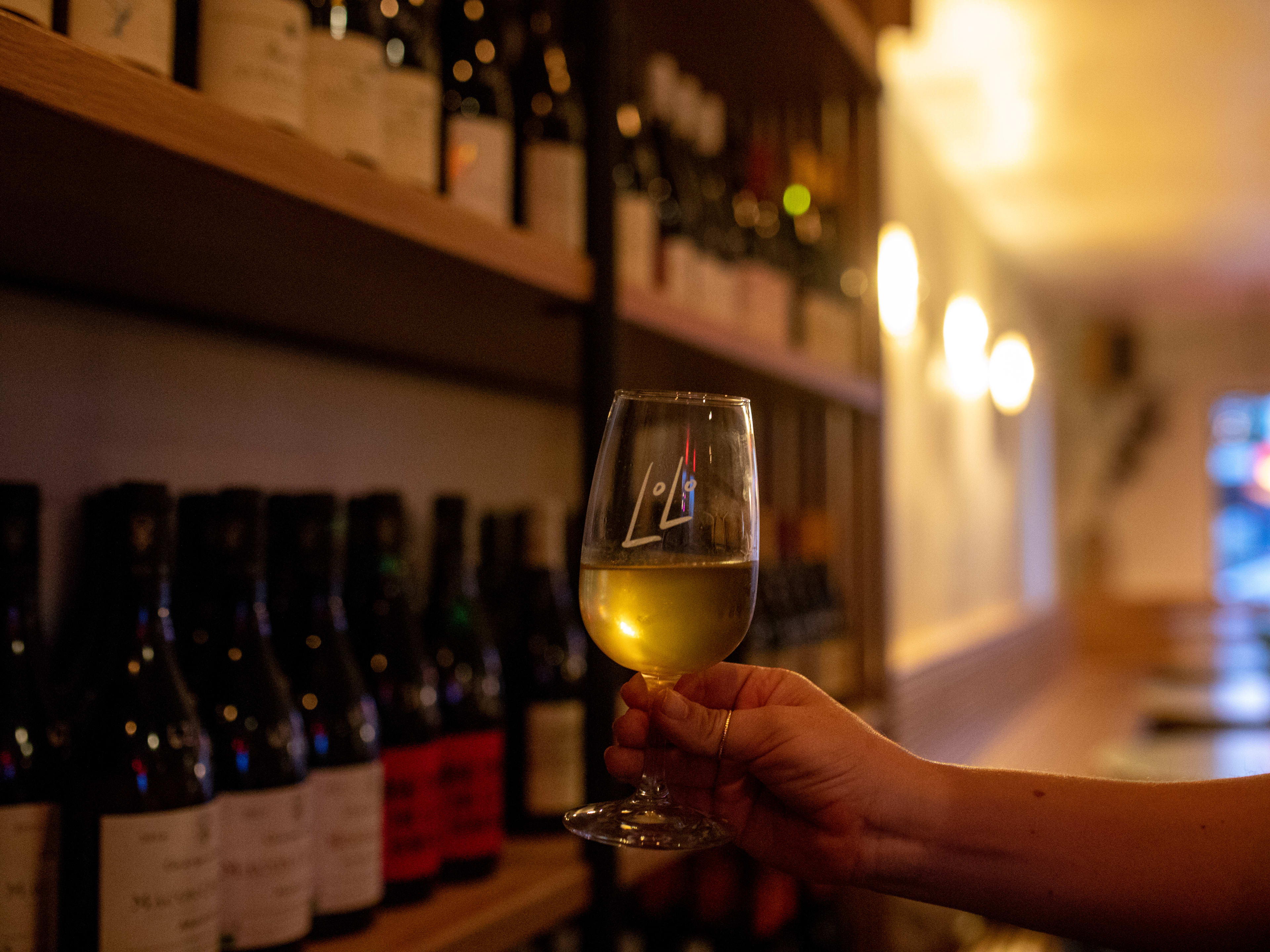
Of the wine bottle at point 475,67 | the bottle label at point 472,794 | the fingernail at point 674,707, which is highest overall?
the wine bottle at point 475,67

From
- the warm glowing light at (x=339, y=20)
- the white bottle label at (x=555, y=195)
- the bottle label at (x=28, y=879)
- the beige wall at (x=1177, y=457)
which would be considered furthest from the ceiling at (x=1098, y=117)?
the beige wall at (x=1177, y=457)

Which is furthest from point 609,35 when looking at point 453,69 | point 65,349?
point 65,349

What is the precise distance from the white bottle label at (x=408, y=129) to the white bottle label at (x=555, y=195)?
0.59 ft

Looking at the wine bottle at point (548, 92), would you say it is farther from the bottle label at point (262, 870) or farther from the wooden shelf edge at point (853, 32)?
the bottle label at point (262, 870)

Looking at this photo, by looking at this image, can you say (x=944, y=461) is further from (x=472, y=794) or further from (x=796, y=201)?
(x=472, y=794)

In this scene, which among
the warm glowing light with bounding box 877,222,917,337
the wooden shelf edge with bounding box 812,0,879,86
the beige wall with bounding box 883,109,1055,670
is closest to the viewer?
the wooden shelf edge with bounding box 812,0,879,86

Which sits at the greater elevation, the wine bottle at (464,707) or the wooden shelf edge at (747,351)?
the wooden shelf edge at (747,351)

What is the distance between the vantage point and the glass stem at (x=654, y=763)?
2.22 feet

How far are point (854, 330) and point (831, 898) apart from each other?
974 millimetres

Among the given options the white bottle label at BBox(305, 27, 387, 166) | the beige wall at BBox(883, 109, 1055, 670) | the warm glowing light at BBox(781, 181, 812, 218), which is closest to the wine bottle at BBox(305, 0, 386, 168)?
the white bottle label at BBox(305, 27, 387, 166)

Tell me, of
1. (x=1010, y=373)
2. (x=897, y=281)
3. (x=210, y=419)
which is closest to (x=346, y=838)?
(x=210, y=419)

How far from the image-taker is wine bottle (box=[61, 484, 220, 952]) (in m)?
0.69

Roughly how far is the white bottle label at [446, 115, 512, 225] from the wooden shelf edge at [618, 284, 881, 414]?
15 centimetres

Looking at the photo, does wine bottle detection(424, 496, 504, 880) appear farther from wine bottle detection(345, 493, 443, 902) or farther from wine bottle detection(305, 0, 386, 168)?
wine bottle detection(305, 0, 386, 168)
